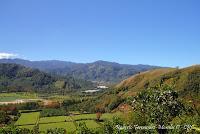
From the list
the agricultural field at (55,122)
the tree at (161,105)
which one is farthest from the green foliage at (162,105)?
the agricultural field at (55,122)

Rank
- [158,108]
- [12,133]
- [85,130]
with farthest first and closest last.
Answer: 1. [12,133]
2. [85,130]
3. [158,108]

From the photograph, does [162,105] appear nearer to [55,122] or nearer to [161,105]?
[161,105]

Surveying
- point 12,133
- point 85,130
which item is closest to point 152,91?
point 85,130

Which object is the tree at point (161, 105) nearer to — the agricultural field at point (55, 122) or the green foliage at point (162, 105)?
the green foliage at point (162, 105)

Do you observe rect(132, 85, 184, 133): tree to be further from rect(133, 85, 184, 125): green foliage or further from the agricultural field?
the agricultural field

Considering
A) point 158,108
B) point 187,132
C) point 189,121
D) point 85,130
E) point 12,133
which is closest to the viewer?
point 158,108

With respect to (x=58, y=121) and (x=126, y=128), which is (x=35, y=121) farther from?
(x=126, y=128)

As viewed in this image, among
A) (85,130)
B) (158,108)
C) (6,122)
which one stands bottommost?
(6,122)

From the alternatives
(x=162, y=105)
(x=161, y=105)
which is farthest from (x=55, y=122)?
(x=162, y=105)

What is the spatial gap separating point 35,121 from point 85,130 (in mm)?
103861

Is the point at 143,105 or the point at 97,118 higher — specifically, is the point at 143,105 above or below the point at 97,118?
above

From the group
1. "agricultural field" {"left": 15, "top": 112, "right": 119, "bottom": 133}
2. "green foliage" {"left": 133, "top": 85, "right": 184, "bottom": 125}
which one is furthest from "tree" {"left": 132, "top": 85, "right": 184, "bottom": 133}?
"agricultural field" {"left": 15, "top": 112, "right": 119, "bottom": 133}

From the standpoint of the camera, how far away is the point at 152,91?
190 feet

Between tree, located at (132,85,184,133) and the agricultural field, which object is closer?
tree, located at (132,85,184,133)
